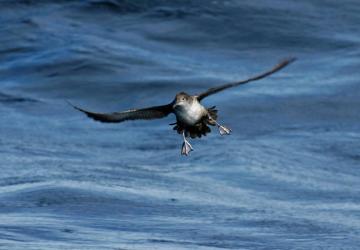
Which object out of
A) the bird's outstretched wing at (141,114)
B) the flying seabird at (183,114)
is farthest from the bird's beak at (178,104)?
the bird's outstretched wing at (141,114)

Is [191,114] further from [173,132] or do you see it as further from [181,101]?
[173,132]

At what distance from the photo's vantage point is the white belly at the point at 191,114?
11.2 meters

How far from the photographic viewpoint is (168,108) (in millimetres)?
11320

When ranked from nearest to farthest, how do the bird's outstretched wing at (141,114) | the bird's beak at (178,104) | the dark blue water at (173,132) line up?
the bird's beak at (178,104) < the bird's outstretched wing at (141,114) < the dark blue water at (173,132)

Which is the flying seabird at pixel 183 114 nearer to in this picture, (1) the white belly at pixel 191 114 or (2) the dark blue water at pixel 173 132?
(1) the white belly at pixel 191 114

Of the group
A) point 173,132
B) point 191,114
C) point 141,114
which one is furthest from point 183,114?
point 173,132

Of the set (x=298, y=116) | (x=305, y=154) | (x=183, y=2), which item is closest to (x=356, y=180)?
(x=305, y=154)

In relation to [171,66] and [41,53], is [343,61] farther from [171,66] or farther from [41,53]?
[41,53]

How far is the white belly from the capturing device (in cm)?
1116

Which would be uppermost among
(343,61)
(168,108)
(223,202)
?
(343,61)

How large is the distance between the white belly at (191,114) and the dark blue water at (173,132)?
2.49m

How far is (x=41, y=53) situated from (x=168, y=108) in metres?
16.8

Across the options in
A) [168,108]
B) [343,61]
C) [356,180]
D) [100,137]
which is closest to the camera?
[168,108]

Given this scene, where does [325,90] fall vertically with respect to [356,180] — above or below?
above
